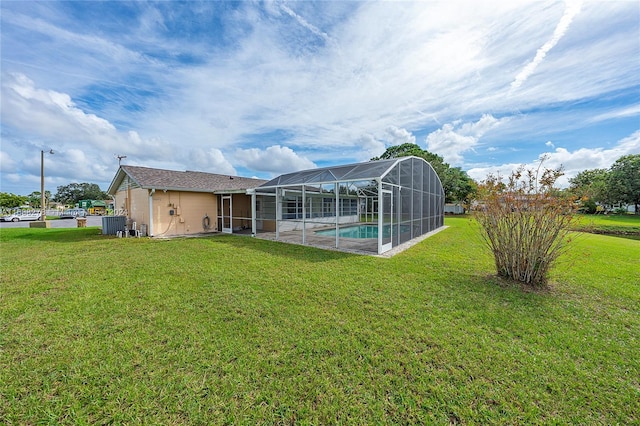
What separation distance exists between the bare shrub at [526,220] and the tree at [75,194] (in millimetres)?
81557

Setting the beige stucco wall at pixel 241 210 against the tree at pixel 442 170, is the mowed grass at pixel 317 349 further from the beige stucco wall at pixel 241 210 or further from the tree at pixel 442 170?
the tree at pixel 442 170

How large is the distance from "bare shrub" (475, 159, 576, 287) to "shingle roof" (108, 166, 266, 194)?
10.8 m

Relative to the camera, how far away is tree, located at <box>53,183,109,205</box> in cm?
6100

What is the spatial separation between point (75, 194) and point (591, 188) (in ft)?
291

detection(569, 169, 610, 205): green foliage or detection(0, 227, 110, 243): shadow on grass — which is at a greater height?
detection(569, 169, 610, 205): green foliage

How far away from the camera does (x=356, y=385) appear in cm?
225

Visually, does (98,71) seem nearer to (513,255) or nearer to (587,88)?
(513,255)

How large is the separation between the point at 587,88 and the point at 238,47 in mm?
13542

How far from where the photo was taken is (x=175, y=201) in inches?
488

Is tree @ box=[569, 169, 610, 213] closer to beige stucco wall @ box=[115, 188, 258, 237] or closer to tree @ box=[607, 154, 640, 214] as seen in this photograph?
tree @ box=[607, 154, 640, 214]

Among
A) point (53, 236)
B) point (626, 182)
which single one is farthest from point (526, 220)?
point (626, 182)

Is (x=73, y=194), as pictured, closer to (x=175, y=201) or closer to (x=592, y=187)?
(x=175, y=201)

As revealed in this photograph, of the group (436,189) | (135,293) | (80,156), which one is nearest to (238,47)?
(135,293)

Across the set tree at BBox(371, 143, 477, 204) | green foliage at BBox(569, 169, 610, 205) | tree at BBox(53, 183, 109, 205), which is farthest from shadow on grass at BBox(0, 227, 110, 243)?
tree at BBox(53, 183, 109, 205)
